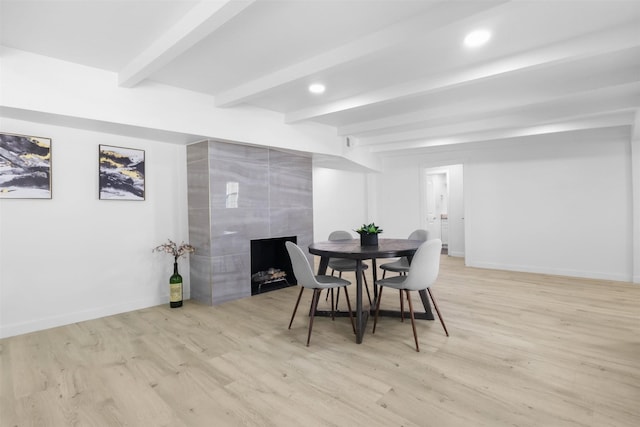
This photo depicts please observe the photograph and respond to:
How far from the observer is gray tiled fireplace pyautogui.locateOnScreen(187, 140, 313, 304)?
411 cm

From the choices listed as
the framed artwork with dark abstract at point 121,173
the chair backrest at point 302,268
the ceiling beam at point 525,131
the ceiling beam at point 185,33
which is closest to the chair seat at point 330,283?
the chair backrest at point 302,268

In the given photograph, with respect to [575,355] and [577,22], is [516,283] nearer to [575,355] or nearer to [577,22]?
[575,355]

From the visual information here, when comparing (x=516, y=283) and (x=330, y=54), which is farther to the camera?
(x=516, y=283)

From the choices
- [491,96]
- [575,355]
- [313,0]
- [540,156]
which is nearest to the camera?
[313,0]

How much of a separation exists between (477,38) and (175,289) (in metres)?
3.98

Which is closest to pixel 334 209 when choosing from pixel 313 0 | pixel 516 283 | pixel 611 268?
pixel 516 283

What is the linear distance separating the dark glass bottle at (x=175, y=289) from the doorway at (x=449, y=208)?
5068 millimetres

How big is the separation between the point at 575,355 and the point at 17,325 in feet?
16.0

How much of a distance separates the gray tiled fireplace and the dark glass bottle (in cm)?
28

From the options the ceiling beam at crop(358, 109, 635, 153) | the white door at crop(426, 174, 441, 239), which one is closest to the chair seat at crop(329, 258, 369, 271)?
the ceiling beam at crop(358, 109, 635, 153)

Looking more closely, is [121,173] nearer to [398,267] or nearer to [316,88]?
[316,88]

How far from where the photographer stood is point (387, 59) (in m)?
2.92

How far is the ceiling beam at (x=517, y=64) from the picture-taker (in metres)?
2.43

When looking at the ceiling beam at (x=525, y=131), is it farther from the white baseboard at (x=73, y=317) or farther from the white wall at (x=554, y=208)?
the white baseboard at (x=73, y=317)
